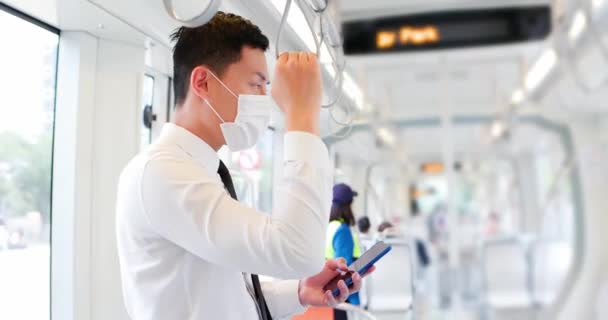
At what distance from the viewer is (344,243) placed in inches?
86.4

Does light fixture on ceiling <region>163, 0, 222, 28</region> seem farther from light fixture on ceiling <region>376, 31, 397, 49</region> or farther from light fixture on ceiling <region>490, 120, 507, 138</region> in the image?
light fixture on ceiling <region>490, 120, 507, 138</region>

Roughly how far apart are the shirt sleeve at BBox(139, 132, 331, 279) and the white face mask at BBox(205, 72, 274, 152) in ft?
0.58

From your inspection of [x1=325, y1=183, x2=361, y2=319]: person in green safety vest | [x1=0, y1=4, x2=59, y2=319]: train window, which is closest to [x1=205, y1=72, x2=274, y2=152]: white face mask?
[x1=0, y1=4, x2=59, y2=319]: train window

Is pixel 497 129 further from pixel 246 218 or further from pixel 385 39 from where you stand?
pixel 246 218

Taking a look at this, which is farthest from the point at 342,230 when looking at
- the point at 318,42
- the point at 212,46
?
the point at 212,46

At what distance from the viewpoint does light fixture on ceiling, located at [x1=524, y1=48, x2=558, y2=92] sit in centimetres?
441

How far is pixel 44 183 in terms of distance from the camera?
149 cm

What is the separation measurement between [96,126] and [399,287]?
168cm

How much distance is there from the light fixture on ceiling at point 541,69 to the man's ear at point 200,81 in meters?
3.85

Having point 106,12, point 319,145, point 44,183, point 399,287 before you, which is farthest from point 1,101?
point 399,287

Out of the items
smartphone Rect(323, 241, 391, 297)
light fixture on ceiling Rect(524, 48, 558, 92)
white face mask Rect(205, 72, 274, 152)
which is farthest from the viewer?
light fixture on ceiling Rect(524, 48, 558, 92)

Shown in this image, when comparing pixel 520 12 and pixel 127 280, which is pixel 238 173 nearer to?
pixel 127 280

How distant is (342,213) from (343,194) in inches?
3.1

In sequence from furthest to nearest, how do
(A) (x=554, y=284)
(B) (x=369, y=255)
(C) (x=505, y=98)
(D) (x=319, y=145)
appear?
(C) (x=505, y=98) → (A) (x=554, y=284) → (B) (x=369, y=255) → (D) (x=319, y=145)
